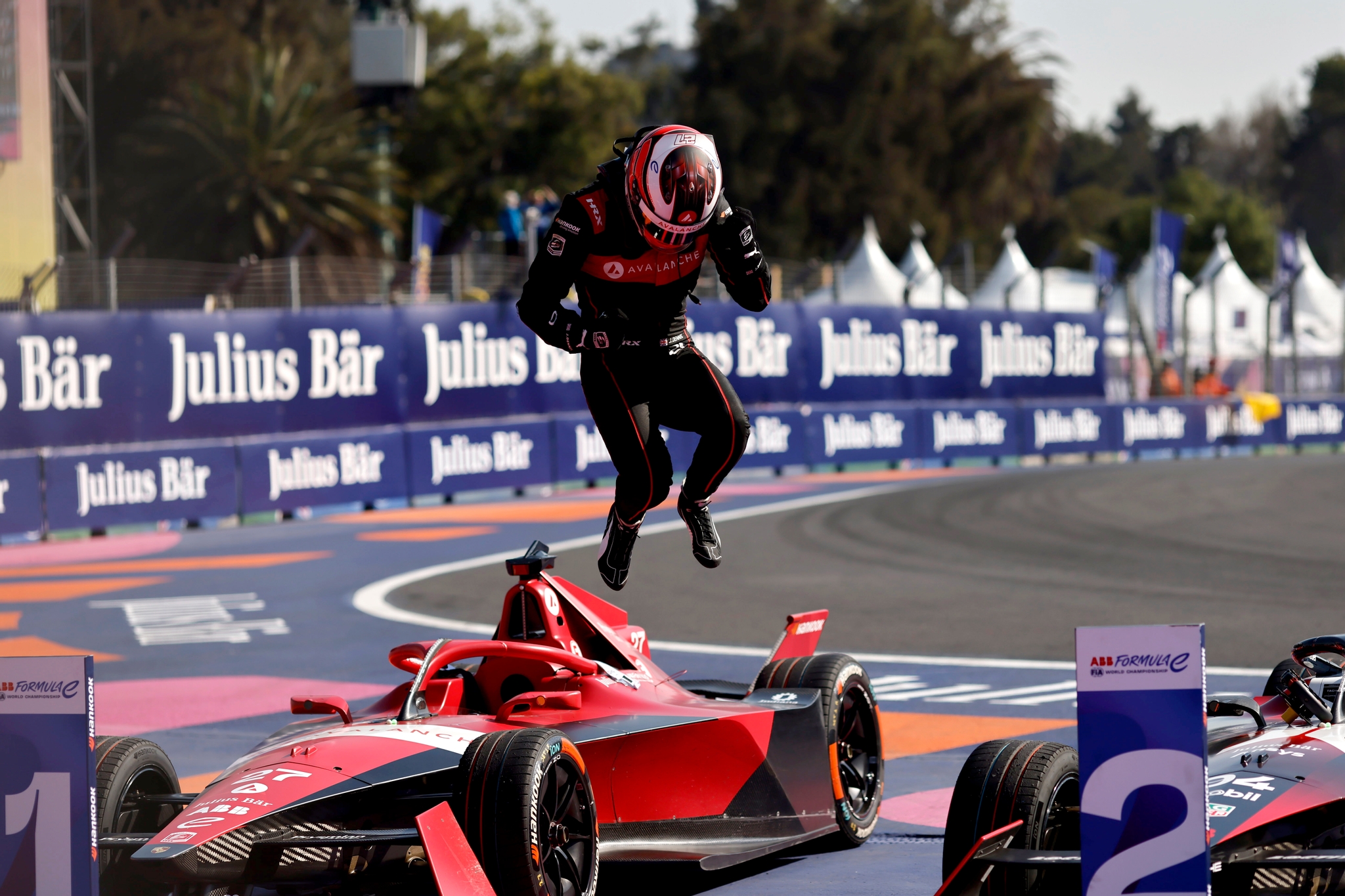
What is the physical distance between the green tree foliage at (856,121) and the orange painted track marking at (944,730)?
53.7 meters

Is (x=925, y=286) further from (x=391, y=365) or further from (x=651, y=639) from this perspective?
(x=651, y=639)

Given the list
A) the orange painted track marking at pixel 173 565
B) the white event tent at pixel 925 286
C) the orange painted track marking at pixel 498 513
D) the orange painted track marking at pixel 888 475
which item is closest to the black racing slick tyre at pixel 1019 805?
the orange painted track marking at pixel 173 565

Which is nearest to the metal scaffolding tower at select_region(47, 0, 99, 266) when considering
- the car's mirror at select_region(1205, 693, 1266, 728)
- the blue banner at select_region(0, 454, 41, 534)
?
the blue banner at select_region(0, 454, 41, 534)

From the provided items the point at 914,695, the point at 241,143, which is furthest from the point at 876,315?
the point at 241,143

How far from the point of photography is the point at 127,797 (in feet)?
17.6

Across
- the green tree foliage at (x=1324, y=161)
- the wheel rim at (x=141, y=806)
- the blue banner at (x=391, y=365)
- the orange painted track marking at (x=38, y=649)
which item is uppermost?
the green tree foliage at (x=1324, y=161)

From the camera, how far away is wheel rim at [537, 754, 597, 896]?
16.0 feet

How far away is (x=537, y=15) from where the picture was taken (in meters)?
68.6

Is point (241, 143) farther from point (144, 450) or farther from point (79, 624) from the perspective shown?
point (79, 624)

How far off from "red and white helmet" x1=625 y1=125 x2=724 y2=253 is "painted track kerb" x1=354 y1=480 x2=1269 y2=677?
4.24 meters

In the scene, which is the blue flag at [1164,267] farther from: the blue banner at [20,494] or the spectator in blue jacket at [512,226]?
the blue banner at [20,494]

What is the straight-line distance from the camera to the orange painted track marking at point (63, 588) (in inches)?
553

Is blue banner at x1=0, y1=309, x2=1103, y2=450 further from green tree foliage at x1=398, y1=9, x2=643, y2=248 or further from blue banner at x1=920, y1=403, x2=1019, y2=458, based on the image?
green tree foliage at x1=398, y1=9, x2=643, y2=248

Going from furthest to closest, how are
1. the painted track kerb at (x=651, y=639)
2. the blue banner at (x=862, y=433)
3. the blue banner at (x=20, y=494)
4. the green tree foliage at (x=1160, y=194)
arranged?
the green tree foliage at (x=1160, y=194) < the blue banner at (x=862, y=433) < the blue banner at (x=20, y=494) < the painted track kerb at (x=651, y=639)
